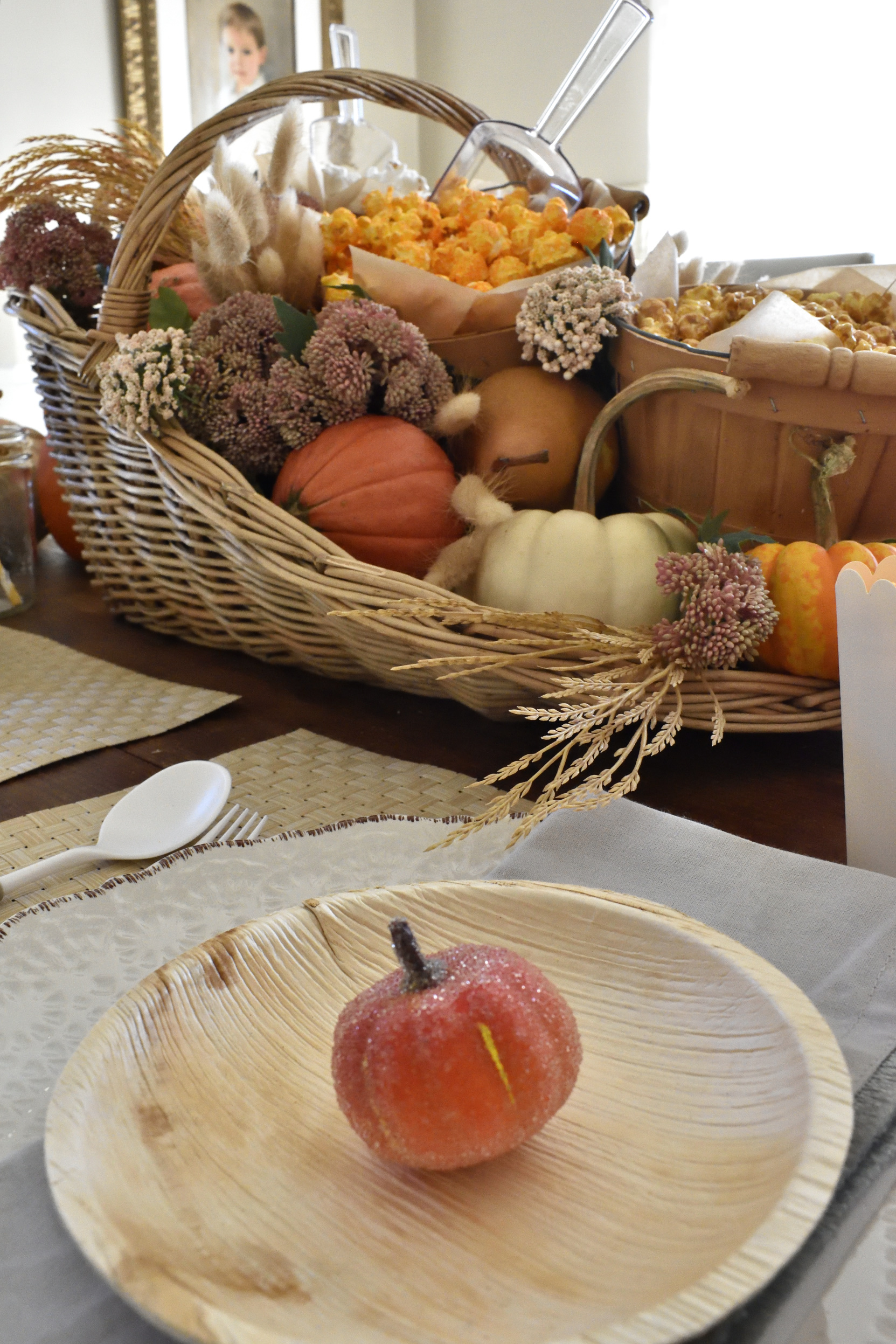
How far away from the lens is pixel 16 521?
42.6 inches

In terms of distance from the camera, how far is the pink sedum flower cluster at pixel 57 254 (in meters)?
1.04

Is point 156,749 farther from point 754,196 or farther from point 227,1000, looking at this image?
point 754,196

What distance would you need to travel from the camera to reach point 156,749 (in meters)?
0.70

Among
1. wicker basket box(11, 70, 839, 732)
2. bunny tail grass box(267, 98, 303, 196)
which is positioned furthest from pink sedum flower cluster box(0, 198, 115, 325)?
bunny tail grass box(267, 98, 303, 196)

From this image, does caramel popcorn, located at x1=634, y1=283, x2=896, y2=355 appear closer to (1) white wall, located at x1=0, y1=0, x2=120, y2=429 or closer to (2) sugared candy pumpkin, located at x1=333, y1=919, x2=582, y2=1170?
(2) sugared candy pumpkin, located at x1=333, y1=919, x2=582, y2=1170

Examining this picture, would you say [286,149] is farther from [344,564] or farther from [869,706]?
[869,706]

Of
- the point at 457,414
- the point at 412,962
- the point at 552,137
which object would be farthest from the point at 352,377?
the point at 412,962

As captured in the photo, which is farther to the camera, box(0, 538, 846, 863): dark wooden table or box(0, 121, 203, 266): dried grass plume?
box(0, 121, 203, 266): dried grass plume

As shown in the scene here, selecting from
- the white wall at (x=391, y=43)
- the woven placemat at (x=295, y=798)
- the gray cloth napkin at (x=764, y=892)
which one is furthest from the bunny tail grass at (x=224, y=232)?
the white wall at (x=391, y=43)

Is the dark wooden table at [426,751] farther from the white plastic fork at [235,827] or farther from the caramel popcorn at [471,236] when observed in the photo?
the caramel popcorn at [471,236]

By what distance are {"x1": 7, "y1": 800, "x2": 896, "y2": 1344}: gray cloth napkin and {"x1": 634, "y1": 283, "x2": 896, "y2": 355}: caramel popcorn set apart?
18.2 inches

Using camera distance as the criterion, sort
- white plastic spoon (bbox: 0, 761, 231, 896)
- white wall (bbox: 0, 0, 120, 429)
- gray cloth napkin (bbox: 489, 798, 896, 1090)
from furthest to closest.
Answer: white wall (bbox: 0, 0, 120, 429) → white plastic spoon (bbox: 0, 761, 231, 896) → gray cloth napkin (bbox: 489, 798, 896, 1090)

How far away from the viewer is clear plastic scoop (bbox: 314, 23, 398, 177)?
4.09ft

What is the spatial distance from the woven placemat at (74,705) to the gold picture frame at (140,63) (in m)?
2.84
